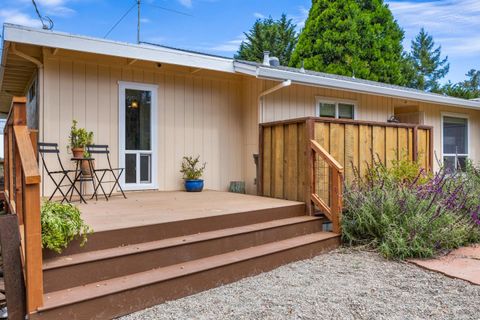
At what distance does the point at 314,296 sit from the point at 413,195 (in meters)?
2.27

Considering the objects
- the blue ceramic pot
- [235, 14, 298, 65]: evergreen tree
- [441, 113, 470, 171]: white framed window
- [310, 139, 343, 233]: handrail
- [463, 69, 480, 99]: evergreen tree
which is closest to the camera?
[310, 139, 343, 233]: handrail

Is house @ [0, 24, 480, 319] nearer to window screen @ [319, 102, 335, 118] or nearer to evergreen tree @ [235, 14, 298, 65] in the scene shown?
window screen @ [319, 102, 335, 118]

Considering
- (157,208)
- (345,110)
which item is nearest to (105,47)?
(157,208)

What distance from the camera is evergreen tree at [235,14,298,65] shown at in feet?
79.5

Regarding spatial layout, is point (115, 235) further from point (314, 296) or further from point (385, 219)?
point (385, 219)

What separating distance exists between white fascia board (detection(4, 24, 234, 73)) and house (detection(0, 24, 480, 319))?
1 centimetres

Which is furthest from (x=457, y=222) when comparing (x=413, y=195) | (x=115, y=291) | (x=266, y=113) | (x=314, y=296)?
(x=115, y=291)

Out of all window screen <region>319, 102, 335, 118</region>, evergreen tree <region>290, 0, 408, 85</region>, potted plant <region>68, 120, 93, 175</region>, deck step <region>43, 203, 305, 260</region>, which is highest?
evergreen tree <region>290, 0, 408, 85</region>

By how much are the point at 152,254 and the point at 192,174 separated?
319 cm

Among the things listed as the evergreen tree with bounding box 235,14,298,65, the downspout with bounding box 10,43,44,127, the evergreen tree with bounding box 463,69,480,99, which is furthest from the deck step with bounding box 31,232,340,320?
the evergreen tree with bounding box 463,69,480,99

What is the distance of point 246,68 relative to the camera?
5.93 meters

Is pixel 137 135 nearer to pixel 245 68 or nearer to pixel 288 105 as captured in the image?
pixel 245 68

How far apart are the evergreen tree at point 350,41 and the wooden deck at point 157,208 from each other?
14.9 meters

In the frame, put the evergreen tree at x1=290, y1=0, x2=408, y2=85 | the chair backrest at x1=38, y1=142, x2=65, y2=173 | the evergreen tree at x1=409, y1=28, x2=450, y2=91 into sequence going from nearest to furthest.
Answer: the chair backrest at x1=38, y1=142, x2=65, y2=173 → the evergreen tree at x1=290, y1=0, x2=408, y2=85 → the evergreen tree at x1=409, y1=28, x2=450, y2=91
